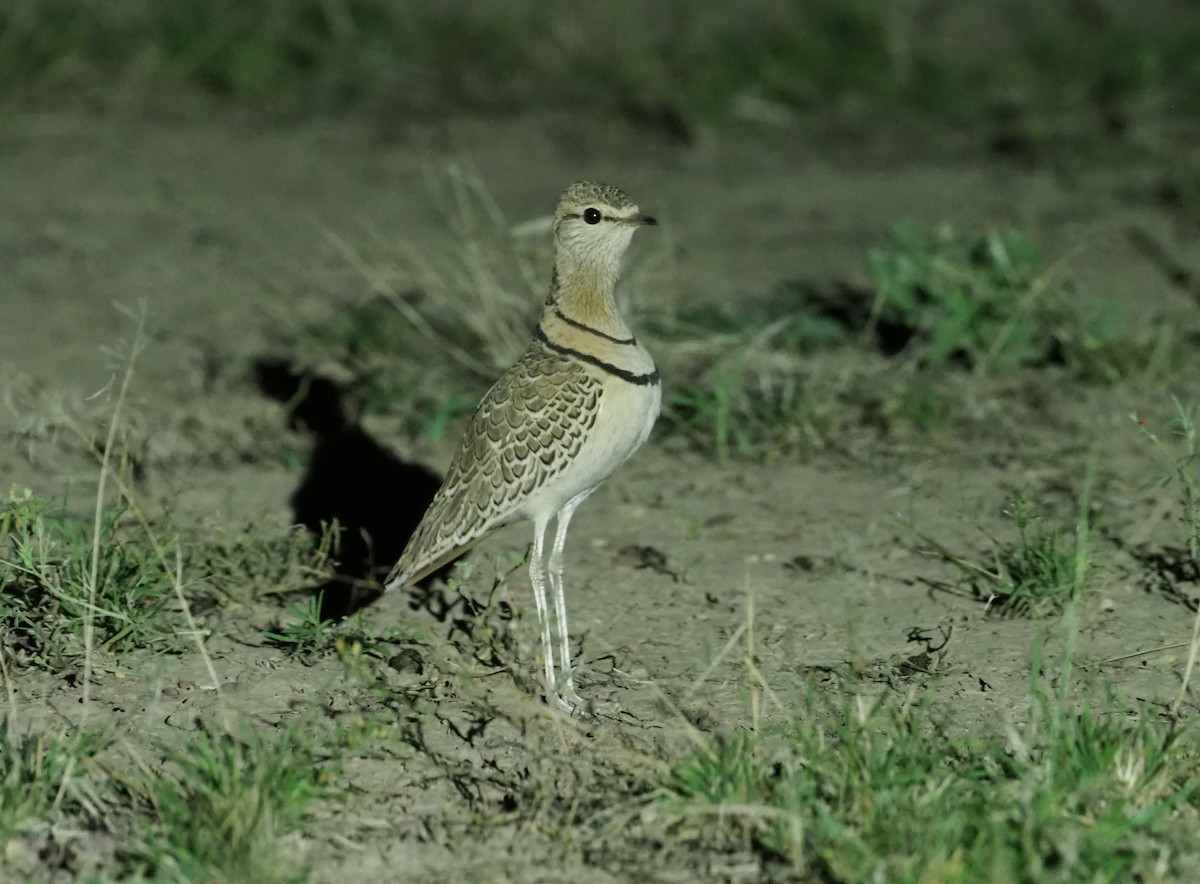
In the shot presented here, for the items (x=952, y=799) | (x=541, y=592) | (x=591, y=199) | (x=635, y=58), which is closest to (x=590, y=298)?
(x=591, y=199)

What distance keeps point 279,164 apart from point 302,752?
5.02 metres

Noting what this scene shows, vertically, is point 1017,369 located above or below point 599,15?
below

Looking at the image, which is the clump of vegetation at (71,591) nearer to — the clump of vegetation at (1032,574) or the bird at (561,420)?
the bird at (561,420)

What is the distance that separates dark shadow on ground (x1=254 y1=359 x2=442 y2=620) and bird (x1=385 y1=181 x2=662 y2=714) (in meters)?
0.39

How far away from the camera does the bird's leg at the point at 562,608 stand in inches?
144

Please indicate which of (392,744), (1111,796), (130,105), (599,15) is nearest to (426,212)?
(130,105)

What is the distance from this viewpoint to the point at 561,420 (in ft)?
12.1

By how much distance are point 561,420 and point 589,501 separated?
4.13 feet

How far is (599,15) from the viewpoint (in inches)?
373

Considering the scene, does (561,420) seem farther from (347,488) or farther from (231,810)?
(347,488)

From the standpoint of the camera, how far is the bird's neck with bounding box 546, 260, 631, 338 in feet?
12.5

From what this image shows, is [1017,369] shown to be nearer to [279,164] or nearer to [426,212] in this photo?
[426,212]

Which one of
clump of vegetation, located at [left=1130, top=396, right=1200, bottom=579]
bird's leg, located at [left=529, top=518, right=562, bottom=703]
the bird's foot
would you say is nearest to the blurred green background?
clump of vegetation, located at [left=1130, top=396, right=1200, bottom=579]

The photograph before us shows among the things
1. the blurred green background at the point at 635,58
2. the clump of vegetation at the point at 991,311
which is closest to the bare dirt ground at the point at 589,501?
the clump of vegetation at the point at 991,311
